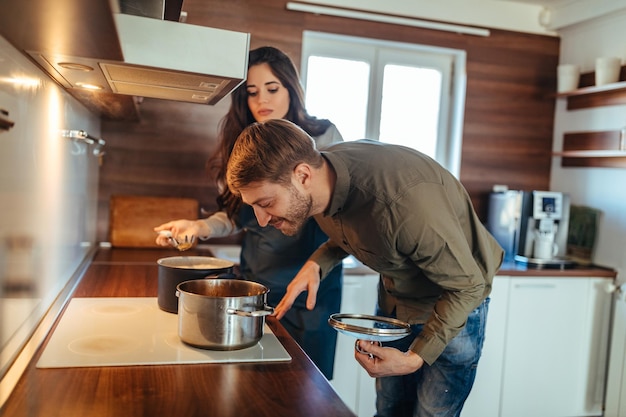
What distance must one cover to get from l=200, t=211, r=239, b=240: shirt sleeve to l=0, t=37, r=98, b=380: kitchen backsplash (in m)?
0.43

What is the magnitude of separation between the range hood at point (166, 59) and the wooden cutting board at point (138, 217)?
1458 millimetres

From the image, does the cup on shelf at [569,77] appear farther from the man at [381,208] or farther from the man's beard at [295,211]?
the man's beard at [295,211]

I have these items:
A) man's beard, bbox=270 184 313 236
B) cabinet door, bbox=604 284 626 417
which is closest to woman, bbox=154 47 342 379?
man's beard, bbox=270 184 313 236

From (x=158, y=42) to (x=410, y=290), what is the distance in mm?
874

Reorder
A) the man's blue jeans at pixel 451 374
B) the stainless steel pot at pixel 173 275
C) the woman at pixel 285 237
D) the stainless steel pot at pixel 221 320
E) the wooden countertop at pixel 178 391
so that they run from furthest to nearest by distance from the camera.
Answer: the woman at pixel 285 237, the man's blue jeans at pixel 451 374, the stainless steel pot at pixel 173 275, the stainless steel pot at pixel 221 320, the wooden countertop at pixel 178 391

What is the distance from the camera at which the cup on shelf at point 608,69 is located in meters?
2.88

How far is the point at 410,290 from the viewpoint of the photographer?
1.53m

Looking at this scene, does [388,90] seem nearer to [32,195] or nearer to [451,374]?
[451,374]

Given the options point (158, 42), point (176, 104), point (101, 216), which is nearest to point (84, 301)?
point (158, 42)

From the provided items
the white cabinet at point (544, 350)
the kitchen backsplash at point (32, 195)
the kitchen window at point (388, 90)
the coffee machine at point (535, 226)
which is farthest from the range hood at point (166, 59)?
the coffee machine at point (535, 226)

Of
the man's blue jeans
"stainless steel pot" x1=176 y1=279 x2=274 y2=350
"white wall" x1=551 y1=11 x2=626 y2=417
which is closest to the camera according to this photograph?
"stainless steel pot" x1=176 y1=279 x2=274 y2=350

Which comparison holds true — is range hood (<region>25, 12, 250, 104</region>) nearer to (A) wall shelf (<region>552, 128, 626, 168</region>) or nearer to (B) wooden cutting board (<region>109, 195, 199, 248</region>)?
(B) wooden cutting board (<region>109, 195, 199, 248</region>)

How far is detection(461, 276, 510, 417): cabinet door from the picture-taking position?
272cm

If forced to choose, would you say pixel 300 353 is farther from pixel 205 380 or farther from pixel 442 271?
pixel 442 271
